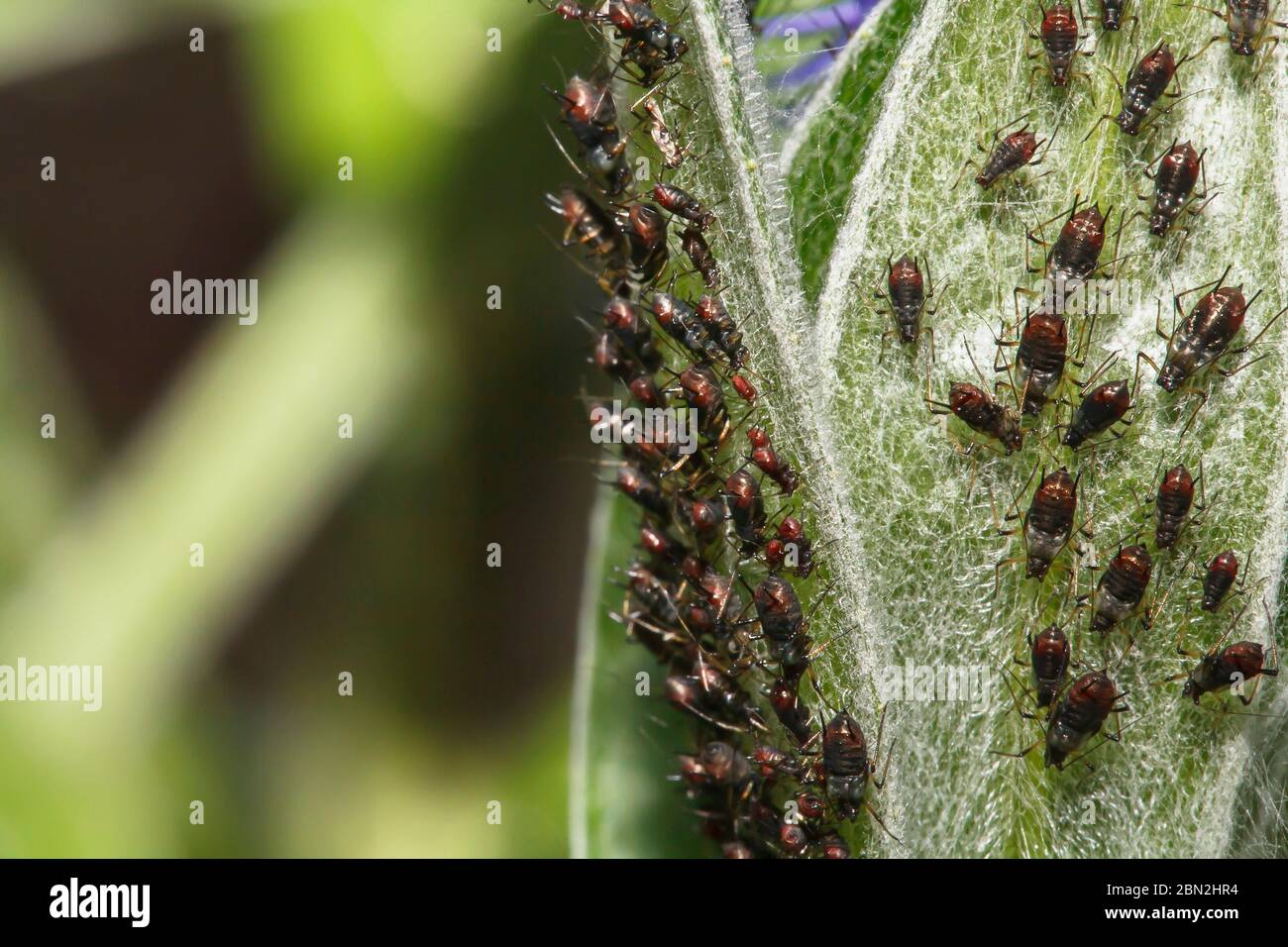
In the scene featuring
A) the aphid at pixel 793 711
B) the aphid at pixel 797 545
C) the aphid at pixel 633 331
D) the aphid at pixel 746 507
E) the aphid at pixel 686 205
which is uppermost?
the aphid at pixel 686 205

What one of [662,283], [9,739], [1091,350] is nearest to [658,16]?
[662,283]

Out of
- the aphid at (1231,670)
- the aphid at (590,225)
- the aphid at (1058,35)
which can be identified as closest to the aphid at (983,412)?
the aphid at (1231,670)

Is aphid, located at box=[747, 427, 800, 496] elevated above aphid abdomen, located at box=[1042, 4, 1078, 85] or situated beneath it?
situated beneath

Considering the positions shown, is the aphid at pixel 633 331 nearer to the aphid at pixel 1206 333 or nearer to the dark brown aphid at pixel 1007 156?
the dark brown aphid at pixel 1007 156

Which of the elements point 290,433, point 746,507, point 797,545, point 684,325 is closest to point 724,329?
point 684,325

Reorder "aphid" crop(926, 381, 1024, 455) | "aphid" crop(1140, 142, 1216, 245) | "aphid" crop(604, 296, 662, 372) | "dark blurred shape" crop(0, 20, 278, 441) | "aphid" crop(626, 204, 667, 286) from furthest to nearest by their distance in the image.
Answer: "dark blurred shape" crop(0, 20, 278, 441) < "aphid" crop(604, 296, 662, 372) < "aphid" crop(626, 204, 667, 286) < "aphid" crop(926, 381, 1024, 455) < "aphid" crop(1140, 142, 1216, 245)

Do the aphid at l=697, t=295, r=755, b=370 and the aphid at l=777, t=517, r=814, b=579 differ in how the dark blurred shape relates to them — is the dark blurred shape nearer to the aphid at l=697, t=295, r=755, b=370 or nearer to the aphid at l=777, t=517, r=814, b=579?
the aphid at l=697, t=295, r=755, b=370

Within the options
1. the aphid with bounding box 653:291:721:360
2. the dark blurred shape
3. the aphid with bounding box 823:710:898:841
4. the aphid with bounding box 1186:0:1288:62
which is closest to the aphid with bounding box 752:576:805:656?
the aphid with bounding box 823:710:898:841
